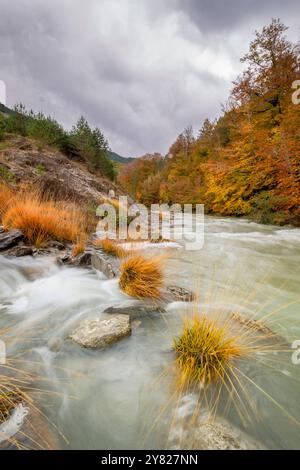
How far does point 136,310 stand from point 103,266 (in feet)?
4.77

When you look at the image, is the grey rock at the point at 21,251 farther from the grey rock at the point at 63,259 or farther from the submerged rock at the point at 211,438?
the submerged rock at the point at 211,438

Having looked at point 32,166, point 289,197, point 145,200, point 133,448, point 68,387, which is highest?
point 145,200

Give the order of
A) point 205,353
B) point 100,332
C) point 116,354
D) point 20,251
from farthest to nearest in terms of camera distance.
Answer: point 20,251
point 100,332
point 116,354
point 205,353

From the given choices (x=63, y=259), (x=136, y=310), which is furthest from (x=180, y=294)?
(x=63, y=259)

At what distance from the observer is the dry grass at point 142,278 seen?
291cm

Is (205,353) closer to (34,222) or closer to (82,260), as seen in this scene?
(82,260)

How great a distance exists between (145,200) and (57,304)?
38.9m

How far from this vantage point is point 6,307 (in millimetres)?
2547

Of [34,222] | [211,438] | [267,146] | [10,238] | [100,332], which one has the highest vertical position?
[267,146]

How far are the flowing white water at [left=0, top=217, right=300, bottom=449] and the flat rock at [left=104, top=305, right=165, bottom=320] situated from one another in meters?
0.11

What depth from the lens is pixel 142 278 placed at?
3062 mm

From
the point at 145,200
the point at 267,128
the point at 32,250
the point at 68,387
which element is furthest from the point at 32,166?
the point at 145,200
